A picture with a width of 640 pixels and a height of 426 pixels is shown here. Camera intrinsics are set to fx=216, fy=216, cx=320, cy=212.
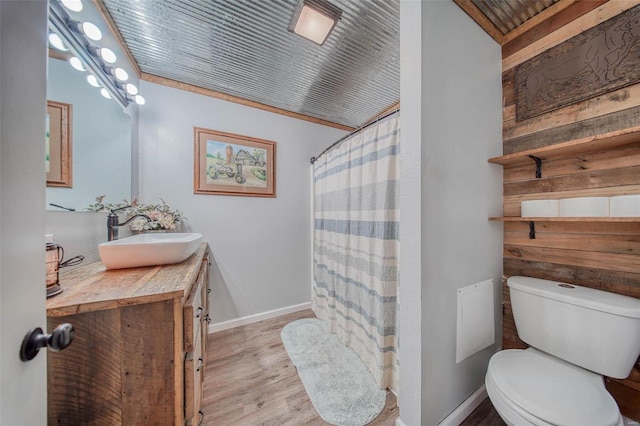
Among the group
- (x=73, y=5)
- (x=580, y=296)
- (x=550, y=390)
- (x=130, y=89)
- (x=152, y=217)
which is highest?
(x=73, y=5)

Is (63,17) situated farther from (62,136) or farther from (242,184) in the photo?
(242,184)

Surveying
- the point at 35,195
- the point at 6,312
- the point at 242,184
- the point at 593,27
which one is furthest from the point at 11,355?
the point at 593,27

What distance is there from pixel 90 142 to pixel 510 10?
2.63 m

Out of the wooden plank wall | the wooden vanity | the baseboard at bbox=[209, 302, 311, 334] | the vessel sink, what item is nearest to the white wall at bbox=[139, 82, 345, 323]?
the baseboard at bbox=[209, 302, 311, 334]

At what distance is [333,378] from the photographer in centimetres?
148

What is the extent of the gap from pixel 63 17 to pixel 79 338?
59.7 inches

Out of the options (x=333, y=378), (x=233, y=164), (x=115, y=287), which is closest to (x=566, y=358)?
(x=333, y=378)

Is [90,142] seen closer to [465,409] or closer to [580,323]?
[465,409]

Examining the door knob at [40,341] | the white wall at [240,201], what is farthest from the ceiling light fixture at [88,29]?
the door knob at [40,341]

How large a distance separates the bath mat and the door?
48.8 inches

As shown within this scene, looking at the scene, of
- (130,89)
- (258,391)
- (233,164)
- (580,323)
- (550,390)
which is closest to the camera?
(550,390)

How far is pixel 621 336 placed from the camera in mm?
912

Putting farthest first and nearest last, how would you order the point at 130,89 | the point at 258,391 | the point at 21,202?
1. the point at 130,89
2. the point at 258,391
3. the point at 21,202

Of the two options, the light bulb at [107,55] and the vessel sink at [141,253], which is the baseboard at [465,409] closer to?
the vessel sink at [141,253]
